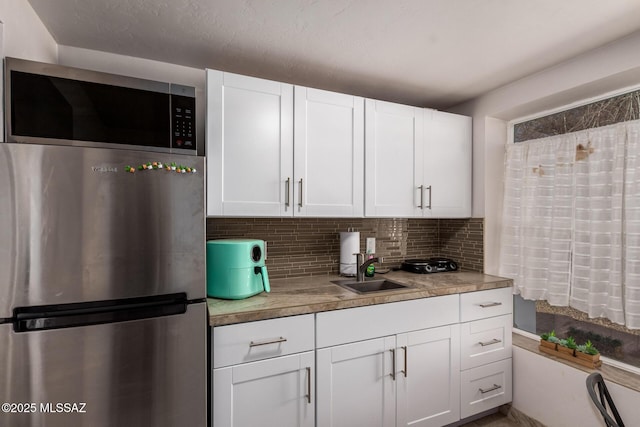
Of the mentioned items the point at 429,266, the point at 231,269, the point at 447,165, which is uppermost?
the point at 447,165

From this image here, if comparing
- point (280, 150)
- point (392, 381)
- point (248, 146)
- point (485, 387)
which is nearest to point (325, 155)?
point (280, 150)

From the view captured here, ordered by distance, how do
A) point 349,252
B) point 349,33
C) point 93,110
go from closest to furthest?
point 93,110, point 349,33, point 349,252

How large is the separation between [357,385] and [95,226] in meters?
1.52

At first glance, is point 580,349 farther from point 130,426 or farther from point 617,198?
point 130,426

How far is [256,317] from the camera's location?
1566mm

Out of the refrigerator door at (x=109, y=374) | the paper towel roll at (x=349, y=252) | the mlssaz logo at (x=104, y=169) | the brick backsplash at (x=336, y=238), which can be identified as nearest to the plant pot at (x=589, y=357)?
the brick backsplash at (x=336, y=238)

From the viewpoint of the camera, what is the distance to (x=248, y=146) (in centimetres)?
185

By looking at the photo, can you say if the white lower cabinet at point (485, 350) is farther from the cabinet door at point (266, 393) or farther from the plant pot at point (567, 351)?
the cabinet door at point (266, 393)

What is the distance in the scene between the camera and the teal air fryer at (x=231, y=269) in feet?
5.73

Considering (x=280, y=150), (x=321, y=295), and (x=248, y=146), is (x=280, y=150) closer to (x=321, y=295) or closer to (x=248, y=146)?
(x=248, y=146)

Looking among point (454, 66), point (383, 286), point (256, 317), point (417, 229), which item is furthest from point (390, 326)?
point (454, 66)

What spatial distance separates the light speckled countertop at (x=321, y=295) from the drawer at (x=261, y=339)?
0.12 feet

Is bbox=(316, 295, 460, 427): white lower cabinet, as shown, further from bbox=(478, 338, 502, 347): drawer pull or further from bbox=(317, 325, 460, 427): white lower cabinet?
bbox=(478, 338, 502, 347): drawer pull

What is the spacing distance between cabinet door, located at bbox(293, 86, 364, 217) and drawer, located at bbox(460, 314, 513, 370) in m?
1.09
